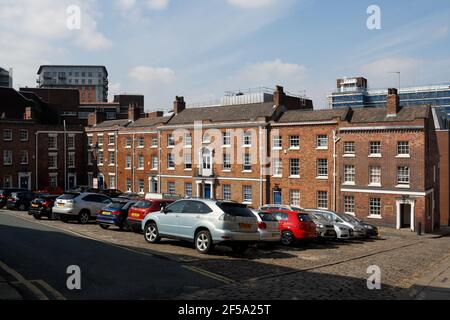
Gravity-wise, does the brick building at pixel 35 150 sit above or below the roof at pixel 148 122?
below

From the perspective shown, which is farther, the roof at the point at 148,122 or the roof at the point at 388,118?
the roof at the point at 148,122

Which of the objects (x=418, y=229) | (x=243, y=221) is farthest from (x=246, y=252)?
(x=418, y=229)

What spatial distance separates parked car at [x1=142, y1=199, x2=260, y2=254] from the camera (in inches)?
627

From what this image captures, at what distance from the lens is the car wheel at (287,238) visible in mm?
21625

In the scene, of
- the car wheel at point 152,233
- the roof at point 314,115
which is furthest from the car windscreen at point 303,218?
the roof at point 314,115

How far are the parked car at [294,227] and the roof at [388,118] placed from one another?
68.3 feet

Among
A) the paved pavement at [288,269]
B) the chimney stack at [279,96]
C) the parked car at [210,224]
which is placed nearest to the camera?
the paved pavement at [288,269]

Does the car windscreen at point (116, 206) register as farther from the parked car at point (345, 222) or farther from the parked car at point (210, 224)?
the parked car at point (345, 222)

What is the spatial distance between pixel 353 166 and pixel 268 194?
8.62 metres

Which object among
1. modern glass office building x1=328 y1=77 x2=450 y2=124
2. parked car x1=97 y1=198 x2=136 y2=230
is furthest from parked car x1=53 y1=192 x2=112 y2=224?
modern glass office building x1=328 y1=77 x2=450 y2=124

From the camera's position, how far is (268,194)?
46312 mm

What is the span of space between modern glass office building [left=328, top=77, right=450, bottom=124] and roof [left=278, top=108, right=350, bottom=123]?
72.0 meters

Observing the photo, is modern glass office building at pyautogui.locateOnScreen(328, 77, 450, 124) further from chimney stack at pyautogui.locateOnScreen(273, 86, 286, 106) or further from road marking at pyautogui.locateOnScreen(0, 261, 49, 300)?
road marking at pyautogui.locateOnScreen(0, 261, 49, 300)
